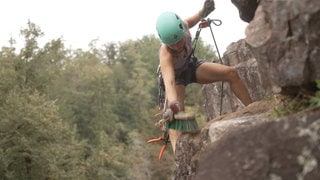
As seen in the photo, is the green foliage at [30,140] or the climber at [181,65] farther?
the green foliage at [30,140]

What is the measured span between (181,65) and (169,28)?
0.72m

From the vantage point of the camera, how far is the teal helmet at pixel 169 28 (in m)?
6.15

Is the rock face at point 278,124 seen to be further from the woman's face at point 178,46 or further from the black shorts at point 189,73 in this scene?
the black shorts at point 189,73

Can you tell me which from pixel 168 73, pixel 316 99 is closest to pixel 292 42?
pixel 316 99

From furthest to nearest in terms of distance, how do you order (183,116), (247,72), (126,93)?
(126,93)
(247,72)
(183,116)

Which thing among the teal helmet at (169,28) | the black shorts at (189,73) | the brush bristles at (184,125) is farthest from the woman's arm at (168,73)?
the black shorts at (189,73)

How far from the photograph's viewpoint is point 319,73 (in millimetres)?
3500

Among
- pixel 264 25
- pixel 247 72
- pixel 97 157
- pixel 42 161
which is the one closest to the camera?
pixel 264 25

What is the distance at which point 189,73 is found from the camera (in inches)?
272

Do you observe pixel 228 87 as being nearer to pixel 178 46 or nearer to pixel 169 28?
pixel 178 46

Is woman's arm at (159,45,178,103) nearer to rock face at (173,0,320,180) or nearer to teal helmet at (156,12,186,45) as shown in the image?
teal helmet at (156,12,186,45)

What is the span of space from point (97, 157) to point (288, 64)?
103 feet

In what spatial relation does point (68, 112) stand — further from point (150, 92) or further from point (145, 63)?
point (145, 63)

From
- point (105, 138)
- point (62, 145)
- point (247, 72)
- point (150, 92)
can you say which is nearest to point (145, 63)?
point (150, 92)
